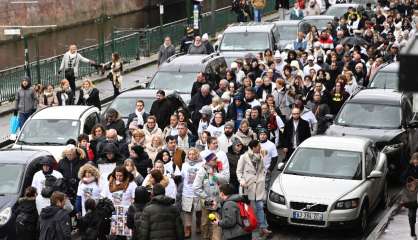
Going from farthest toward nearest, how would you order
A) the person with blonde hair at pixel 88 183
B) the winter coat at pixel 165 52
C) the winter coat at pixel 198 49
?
1. the winter coat at pixel 165 52
2. the winter coat at pixel 198 49
3. the person with blonde hair at pixel 88 183

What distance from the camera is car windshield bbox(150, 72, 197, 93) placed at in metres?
24.9

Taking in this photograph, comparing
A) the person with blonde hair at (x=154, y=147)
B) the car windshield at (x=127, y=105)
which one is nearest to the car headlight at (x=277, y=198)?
the person with blonde hair at (x=154, y=147)

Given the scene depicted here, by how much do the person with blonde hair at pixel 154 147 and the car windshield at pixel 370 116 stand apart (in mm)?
4796

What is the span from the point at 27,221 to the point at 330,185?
4.97 metres

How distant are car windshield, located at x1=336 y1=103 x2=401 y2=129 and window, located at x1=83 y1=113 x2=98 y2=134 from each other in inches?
188

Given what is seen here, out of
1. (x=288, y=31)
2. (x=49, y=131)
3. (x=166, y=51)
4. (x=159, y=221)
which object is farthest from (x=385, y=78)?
Answer: (x=159, y=221)

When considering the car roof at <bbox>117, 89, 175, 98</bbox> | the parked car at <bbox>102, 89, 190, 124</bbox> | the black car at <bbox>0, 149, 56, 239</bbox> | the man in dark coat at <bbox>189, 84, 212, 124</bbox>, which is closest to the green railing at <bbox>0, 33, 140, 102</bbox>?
the car roof at <bbox>117, 89, 175, 98</bbox>

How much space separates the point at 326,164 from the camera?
55.9ft

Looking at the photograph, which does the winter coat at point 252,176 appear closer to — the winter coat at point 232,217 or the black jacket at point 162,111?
the winter coat at point 232,217

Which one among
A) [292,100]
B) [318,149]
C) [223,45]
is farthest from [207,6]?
[318,149]

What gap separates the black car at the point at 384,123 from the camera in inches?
768

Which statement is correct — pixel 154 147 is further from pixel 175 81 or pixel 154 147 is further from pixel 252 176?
pixel 175 81

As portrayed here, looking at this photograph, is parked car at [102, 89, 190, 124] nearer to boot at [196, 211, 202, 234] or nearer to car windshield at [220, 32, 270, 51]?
boot at [196, 211, 202, 234]

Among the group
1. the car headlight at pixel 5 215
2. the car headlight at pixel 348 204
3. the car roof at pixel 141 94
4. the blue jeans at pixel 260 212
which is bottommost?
the blue jeans at pixel 260 212
